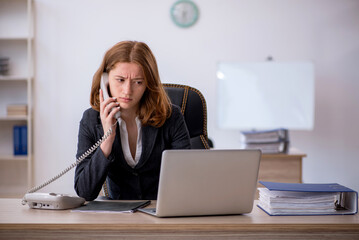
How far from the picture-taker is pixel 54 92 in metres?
4.02

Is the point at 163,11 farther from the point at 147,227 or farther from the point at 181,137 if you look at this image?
the point at 147,227

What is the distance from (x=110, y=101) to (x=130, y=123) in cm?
21

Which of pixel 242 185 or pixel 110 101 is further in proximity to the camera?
pixel 110 101

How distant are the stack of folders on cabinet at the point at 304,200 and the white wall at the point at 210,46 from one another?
8.81 feet

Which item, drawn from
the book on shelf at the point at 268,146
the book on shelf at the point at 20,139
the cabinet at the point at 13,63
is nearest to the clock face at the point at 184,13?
the cabinet at the point at 13,63

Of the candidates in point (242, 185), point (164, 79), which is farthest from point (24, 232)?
point (164, 79)

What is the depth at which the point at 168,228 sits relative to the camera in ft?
3.69

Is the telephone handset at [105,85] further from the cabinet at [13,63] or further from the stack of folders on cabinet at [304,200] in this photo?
the cabinet at [13,63]

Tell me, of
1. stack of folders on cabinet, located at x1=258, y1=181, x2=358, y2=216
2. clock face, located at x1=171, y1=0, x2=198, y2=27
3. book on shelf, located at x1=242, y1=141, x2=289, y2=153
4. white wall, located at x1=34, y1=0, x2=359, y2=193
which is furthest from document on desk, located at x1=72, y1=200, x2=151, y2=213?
clock face, located at x1=171, y1=0, x2=198, y2=27

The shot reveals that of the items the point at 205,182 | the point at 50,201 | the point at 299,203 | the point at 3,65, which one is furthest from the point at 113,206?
the point at 3,65

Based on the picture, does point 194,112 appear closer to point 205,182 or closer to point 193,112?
point 193,112

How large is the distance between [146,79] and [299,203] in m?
0.71

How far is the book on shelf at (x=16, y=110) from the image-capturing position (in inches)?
151

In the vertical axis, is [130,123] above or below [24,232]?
above
